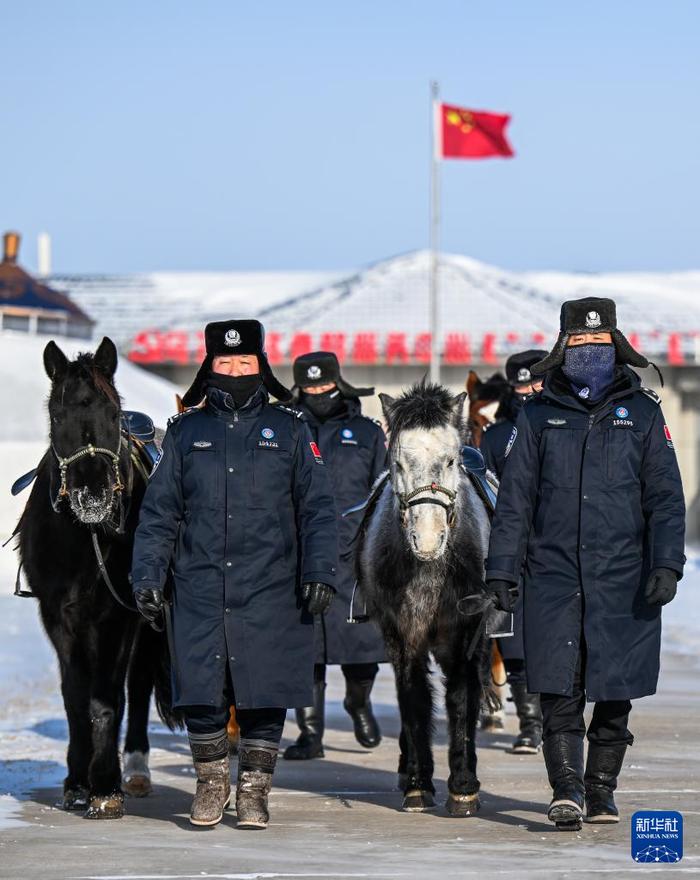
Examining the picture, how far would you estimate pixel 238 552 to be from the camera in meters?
8.41

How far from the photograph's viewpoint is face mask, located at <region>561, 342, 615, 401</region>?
27.9ft

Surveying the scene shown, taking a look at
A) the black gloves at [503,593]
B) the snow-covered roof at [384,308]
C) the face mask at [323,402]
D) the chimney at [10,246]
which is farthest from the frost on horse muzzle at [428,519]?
the chimney at [10,246]

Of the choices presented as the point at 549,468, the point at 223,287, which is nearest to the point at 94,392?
the point at 549,468

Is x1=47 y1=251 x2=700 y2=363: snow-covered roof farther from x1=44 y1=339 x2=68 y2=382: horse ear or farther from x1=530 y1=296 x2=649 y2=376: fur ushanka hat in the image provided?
x1=530 y1=296 x2=649 y2=376: fur ushanka hat

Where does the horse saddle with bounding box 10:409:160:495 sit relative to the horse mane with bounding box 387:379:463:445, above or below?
below

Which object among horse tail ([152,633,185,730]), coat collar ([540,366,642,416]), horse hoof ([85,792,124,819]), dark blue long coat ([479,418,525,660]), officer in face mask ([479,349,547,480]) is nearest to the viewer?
coat collar ([540,366,642,416])

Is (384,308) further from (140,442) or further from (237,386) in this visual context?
(237,386)

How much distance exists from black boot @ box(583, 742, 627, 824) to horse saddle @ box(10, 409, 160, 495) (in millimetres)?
2761

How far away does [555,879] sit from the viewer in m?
7.14

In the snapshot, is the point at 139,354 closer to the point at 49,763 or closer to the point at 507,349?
the point at 507,349

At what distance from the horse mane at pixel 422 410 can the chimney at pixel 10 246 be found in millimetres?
58495

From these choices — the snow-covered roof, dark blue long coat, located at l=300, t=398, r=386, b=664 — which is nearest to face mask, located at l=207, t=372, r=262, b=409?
dark blue long coat, located at l=300, t=398, r=386, b=664

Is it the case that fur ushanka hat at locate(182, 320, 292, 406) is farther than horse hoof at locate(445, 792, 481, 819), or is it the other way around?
horse hoof at locate(445, 792, 481, 819)

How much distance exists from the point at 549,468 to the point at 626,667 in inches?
36.2
